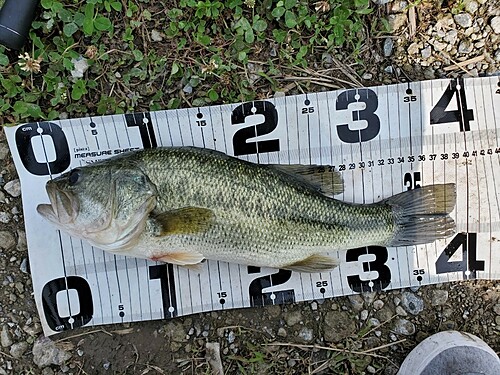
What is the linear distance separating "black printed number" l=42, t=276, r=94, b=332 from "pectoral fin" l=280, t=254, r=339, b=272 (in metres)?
→ 1.40

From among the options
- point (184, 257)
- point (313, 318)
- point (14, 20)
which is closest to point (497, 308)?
point (313, 318)

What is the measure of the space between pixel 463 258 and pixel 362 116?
1.24 metres

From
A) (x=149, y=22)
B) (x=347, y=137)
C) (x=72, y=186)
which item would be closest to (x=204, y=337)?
(x=72, y=186)

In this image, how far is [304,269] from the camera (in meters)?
3.17

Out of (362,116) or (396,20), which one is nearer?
(362,116)

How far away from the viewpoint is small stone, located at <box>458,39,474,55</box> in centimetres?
348

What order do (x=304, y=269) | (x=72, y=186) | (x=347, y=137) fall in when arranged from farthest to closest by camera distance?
(x=347, y=137) < (x=304, y=269) < (x=72, y=186)

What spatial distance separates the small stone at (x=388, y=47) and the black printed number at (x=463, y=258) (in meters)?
1.39

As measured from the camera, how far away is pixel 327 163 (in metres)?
3.38

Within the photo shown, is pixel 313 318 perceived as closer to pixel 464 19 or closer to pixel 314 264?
pixel 314 264

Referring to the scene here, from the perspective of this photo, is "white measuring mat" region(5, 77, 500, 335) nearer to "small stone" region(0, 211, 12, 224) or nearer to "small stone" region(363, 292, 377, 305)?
"small stone" region(363, 292, 377, 305)

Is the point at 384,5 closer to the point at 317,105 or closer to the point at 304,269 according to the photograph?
the point at 317,105

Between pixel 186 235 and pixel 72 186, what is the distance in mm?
738

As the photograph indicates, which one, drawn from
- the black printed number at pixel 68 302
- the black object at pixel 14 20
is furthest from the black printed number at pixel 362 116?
the black object at pixel 14 20
